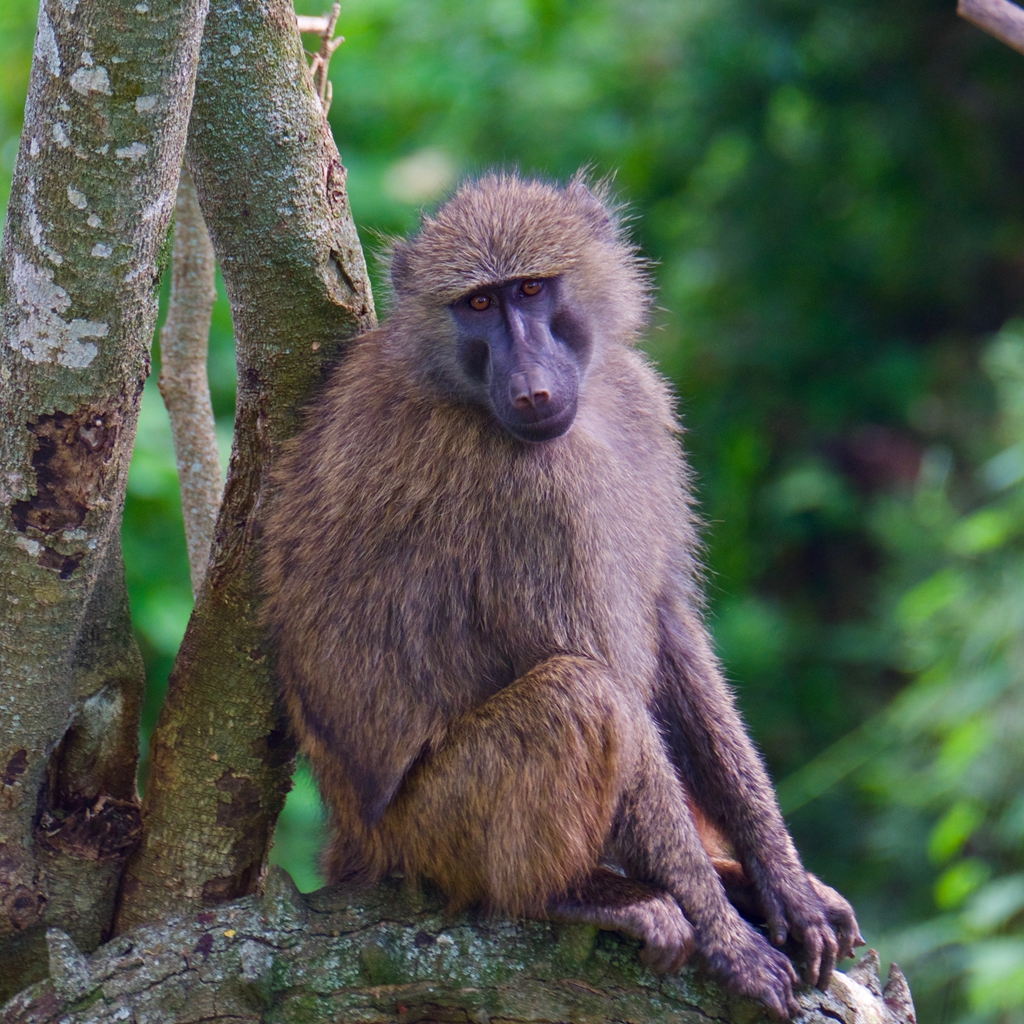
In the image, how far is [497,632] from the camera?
3184mm

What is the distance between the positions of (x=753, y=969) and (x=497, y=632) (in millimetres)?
1029

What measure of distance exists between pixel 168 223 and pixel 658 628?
1879mm

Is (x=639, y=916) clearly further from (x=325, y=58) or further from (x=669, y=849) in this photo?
(x=325, y=58)

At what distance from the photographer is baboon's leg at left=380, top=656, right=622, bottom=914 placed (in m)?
2.96

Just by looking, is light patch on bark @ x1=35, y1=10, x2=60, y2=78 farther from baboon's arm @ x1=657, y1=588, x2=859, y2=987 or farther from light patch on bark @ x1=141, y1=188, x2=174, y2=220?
baboon's arm @ x1=657, y1=588, x2=859, y2=987

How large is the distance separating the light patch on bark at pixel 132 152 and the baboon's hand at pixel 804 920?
242 cm

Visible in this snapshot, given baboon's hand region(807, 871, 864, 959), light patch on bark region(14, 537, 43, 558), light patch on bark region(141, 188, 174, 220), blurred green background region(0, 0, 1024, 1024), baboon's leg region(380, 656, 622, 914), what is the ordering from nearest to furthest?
light patch on bark region(141, 188, 174, 220)
light patch on bark region(14, 537, 43, 558)
baboon's leg region(380, 656, 622, 914)
baboon's hand region(807, 871, 864, 959)
blurred green background region(0, 0, 1024, 1024)

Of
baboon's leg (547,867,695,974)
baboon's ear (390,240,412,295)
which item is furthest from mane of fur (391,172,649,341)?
baboon's leg (547,867,695,974)

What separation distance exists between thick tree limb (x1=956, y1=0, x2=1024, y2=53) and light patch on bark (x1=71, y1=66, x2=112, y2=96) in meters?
2.37

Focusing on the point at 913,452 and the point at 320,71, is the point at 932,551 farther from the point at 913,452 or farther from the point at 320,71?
the point at 320,71

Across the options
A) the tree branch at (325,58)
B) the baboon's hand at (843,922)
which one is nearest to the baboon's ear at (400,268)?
the tree branch at (325,58)

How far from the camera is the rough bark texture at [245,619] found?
3.00m

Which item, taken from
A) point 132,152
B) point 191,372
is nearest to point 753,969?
point 132,152

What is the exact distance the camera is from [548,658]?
312 cm
